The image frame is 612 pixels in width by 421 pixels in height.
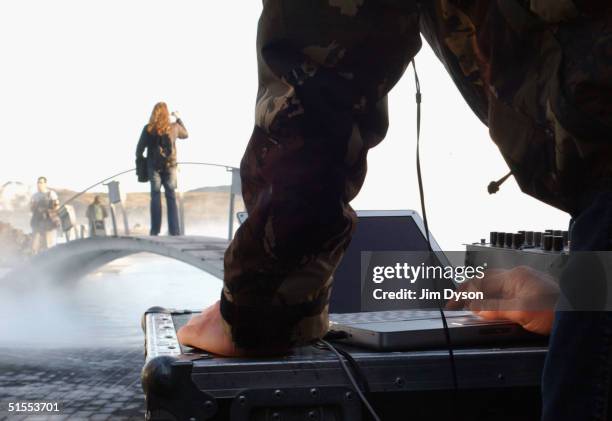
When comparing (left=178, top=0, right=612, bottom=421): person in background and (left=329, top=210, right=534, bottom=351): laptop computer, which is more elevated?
(left=178, top=0, right=612, bottom=421): person in background

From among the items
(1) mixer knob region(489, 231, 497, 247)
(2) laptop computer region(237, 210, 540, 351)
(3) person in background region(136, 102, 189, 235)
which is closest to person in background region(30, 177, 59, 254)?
(3) person in background region(136, 102, 189, 235)

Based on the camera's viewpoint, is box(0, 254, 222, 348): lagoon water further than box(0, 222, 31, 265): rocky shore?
No

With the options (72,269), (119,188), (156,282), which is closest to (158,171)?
(119,188)

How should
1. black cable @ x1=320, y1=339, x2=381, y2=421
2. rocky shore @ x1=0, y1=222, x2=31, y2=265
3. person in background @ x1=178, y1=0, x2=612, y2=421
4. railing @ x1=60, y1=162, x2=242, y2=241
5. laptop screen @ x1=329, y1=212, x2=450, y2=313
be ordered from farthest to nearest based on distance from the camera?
rocky shore @ x1=0, y1=222, x2=31, y2=265 → railing @ x1=60, y1=162, x2=242, y2=241 → laptop screen @ x1=329, y1=212, x2=450, y2=313 → black cable @ x1=320, y1=339, x2=381, y2=421 → person in background @ x1=178, y1=0, x2=612, y2=421

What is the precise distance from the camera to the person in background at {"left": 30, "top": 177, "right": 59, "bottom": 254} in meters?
18.8

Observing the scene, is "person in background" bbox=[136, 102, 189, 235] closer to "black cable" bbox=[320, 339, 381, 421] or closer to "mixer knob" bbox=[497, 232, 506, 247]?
"mixer knob" bbox=[497, 232, 506, 247]

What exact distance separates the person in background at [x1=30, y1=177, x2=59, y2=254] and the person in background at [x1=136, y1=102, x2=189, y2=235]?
5.94m

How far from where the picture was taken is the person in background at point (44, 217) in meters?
18.8

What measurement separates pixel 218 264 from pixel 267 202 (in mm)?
10441

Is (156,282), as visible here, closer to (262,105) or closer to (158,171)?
(158,171)

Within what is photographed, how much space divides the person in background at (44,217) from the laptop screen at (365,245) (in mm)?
15742

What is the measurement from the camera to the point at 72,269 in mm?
18297

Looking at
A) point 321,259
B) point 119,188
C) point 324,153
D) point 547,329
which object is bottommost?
point 547,329

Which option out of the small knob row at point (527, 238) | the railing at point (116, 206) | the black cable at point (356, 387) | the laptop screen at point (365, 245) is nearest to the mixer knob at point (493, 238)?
the small knob row at point (527, 238)
